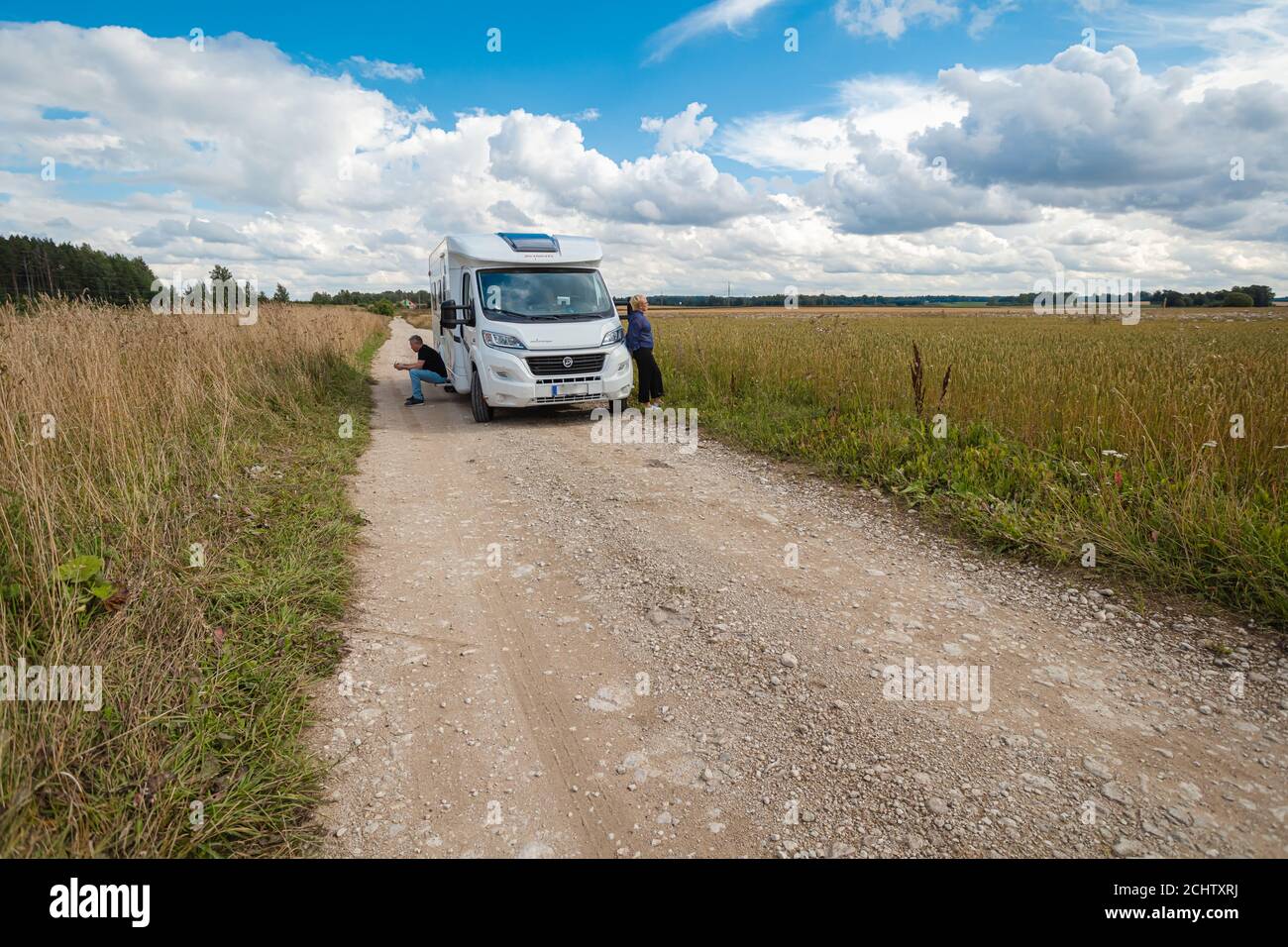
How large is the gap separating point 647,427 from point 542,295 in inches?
116

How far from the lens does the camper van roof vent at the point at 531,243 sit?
36.6 ft

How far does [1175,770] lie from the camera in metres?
2.74

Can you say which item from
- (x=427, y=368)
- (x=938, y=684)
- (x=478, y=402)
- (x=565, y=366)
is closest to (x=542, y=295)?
(x=565, y=366)

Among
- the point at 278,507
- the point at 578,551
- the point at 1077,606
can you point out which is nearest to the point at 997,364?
the point at 1077,606

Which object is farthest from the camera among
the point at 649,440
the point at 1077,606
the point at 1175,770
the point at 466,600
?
the point at 649,440

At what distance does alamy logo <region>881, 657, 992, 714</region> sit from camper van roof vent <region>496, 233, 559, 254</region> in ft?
31.4

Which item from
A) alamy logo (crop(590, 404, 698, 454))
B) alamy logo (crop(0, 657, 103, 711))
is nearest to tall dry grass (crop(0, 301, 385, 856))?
alamy logo (crop(0, 657, 103, 711))

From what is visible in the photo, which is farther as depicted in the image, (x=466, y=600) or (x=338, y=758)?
(x=466, y=600)

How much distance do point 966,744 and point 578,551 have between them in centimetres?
305

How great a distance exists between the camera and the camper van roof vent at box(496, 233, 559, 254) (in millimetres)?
11148

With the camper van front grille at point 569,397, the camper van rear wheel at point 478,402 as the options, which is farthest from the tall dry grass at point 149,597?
the camper van front grille at point 569,397
